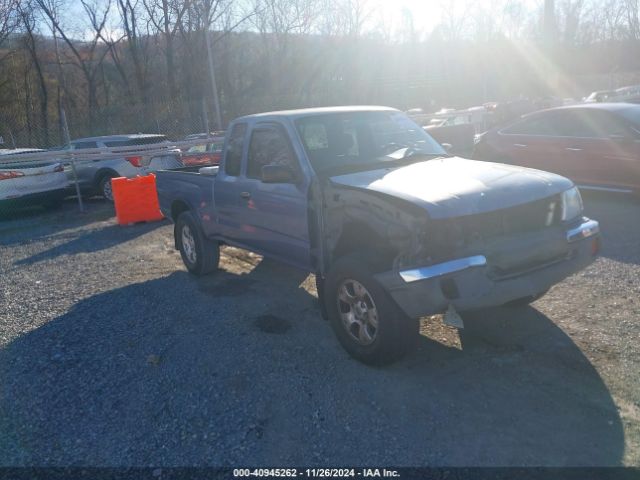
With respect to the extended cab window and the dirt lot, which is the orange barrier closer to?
the dirt lot

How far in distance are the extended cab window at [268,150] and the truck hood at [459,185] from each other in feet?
2.50

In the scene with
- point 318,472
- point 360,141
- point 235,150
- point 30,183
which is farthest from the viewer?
point 30,183

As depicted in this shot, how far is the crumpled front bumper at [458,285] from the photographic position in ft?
12.1

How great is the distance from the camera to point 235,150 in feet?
20.1

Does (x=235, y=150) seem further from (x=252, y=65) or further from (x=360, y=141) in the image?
(x=252, y=65)

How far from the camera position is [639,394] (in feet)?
12.1

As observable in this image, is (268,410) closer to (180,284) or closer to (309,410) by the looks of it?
(309,410)

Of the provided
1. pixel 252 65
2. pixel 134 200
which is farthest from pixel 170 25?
pixel 134 200

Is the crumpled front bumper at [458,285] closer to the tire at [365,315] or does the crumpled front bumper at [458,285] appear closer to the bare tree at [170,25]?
the tire at [365,315]

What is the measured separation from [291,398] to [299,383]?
0.71 feet

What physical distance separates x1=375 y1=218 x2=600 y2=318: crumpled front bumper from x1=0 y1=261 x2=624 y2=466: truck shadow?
0.61 m

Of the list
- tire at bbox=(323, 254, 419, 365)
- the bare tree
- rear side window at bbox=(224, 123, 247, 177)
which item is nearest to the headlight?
tire at bbox=(323, 254, 419, 365)

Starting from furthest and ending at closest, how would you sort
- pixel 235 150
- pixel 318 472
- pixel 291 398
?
pixel 235 150
pixel 291 398
pixel 318 472

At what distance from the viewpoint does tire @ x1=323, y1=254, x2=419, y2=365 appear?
3.98 meters
